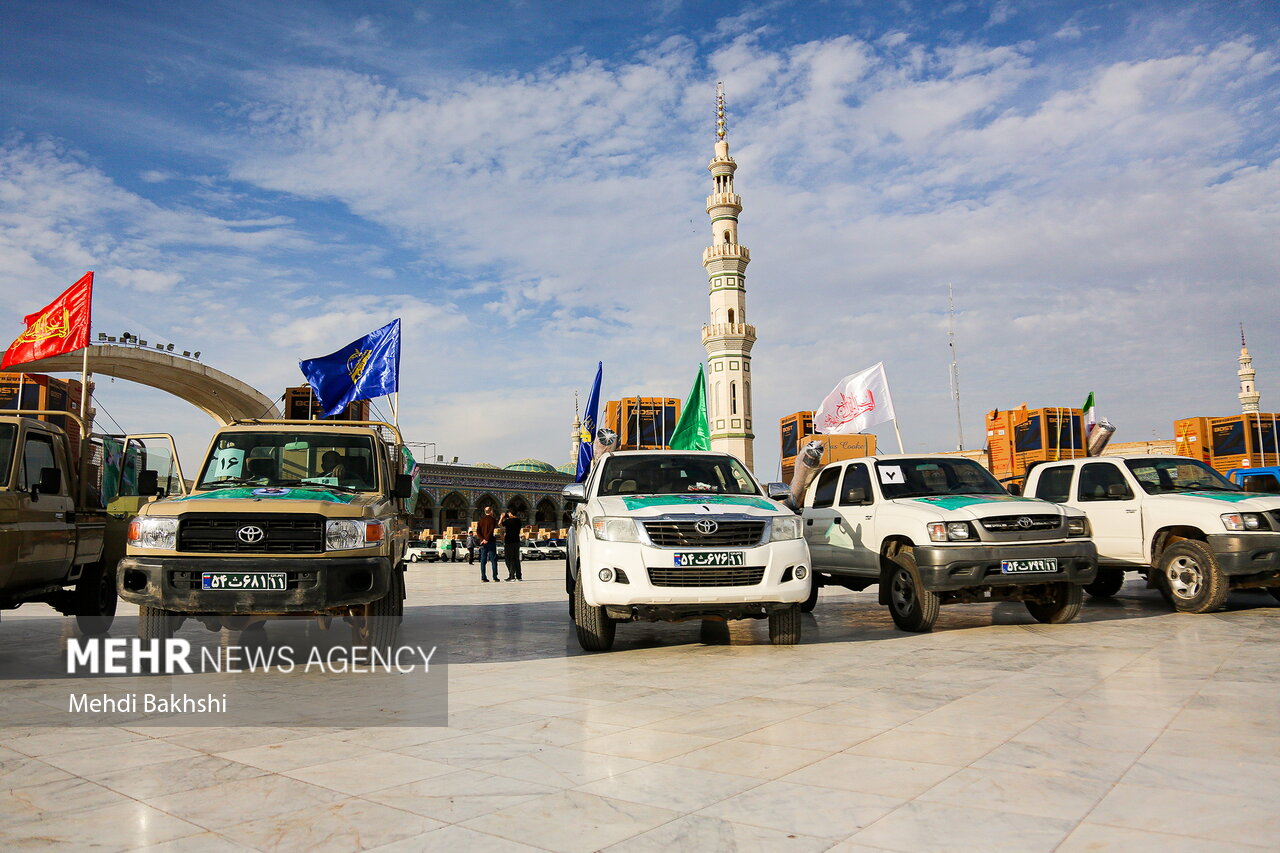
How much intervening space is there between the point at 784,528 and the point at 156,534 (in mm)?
4667

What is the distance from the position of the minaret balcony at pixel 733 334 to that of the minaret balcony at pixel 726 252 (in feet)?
16.2

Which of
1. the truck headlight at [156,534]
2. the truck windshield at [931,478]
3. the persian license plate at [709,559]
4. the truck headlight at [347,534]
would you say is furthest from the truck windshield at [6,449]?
the truck windshield at [931,478]

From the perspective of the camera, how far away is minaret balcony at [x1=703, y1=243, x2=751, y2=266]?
2517 inches

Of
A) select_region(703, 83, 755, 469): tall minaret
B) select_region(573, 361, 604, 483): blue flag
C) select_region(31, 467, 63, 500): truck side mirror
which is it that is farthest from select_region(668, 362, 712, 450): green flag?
select_region(703, 83, 755, 469): tall minaret

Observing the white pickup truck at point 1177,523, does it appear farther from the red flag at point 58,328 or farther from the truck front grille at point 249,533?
the red flag at point 58,328

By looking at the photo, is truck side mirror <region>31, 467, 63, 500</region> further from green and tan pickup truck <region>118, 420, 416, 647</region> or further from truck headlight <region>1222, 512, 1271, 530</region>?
truck headlight <region>1222, 512, 1271, 530</region>

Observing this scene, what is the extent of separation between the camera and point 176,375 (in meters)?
46.8

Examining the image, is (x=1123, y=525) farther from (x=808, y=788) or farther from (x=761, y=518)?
(x=808, y=788)

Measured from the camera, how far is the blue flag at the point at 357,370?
1598cm

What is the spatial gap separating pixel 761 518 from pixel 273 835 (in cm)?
472

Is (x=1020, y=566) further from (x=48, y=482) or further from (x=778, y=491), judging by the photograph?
(x=48, y=482)

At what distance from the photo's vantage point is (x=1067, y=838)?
2895 millimetres

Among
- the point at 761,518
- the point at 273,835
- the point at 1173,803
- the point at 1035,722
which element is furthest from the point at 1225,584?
the point at 273,835

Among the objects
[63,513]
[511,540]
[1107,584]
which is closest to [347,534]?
[63,513]
